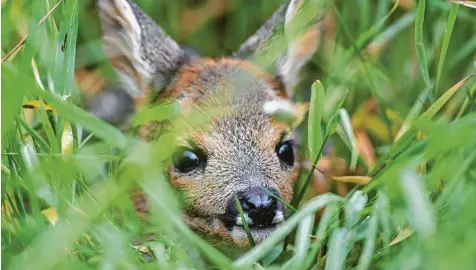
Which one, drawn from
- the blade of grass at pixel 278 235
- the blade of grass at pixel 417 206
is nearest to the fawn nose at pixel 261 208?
the blade of grass at pixel 278 235

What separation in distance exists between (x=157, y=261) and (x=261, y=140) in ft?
3.51

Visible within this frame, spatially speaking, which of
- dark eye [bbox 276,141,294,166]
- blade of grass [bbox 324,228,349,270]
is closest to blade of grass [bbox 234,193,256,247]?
blade of grass [bbox 324,228,349,270]

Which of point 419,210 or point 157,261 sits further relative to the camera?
point 157,261

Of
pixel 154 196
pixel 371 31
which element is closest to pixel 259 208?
pixel 154 196

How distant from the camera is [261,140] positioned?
12.6 ft

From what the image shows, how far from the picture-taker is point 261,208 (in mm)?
3387

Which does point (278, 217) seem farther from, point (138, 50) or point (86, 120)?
point (138, 50)

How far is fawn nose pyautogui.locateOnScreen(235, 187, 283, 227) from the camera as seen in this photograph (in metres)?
3.39

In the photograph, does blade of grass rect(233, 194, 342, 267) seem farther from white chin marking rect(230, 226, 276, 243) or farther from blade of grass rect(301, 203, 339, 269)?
white chin marking rect(230, 226, 276, 243)

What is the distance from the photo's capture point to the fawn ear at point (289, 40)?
420 cm

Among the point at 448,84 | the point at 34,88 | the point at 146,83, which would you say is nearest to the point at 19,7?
the point at 146,83

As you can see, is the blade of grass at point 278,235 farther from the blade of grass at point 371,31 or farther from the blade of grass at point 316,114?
the blade of grass at point 371,31

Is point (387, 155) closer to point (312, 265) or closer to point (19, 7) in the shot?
point (312, 265)

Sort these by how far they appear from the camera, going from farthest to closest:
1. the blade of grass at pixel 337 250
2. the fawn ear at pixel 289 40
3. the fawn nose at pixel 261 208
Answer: the fawn ear at pixel 289 40 < the fawn nose at pixel 261 208 < the blade of grass at pixel 337 250
